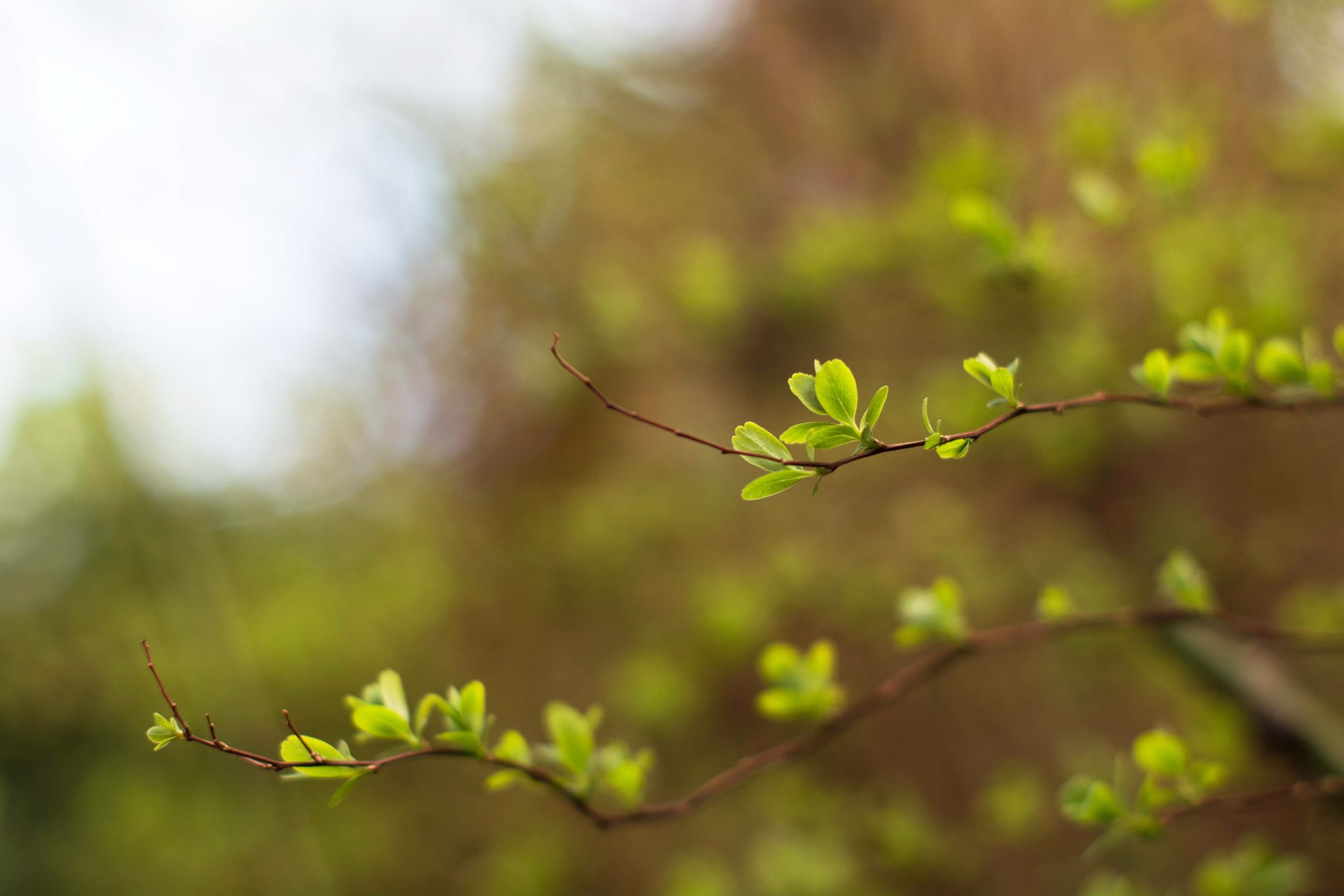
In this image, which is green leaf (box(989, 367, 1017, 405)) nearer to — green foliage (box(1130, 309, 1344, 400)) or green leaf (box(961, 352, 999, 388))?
green leaf (box(961, 352, 999, 388))

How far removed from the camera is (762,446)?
31cm

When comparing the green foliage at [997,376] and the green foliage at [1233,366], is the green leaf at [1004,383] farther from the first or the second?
the green foliage at [1233,366]

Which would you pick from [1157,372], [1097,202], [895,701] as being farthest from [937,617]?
[1097,202]

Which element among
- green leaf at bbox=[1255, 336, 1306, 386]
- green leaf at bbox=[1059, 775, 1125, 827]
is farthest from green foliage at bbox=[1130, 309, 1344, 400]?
green leaf at bbox=[1059, 775, 1125, 827]

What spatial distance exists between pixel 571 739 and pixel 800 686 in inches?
6.2

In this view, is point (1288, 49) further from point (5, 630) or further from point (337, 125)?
point (5, 630)

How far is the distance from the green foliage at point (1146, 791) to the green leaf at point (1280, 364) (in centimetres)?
20

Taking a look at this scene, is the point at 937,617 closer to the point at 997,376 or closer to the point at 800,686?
the point at 800,686

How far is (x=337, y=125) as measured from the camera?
1359mm

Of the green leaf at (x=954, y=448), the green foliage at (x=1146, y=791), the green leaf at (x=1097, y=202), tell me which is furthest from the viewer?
the green leaf at (x=1097, y=202)

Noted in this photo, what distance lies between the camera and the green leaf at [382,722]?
356 mm

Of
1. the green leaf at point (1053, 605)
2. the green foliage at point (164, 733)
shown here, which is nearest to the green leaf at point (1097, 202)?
the green leaf at point (1053, 605)

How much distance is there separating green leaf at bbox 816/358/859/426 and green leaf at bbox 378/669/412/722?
0.81ft

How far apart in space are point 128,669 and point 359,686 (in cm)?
40
